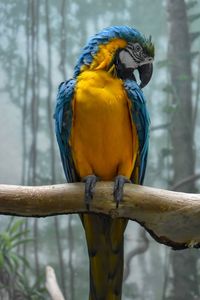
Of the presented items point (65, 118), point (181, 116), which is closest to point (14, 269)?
point (181, 116)

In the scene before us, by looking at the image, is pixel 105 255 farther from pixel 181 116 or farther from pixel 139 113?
pixel 181 116

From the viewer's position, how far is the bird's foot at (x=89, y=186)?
1.00 meters

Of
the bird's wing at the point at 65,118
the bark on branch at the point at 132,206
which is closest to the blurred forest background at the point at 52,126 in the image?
the bird's wing at the point at 65,118

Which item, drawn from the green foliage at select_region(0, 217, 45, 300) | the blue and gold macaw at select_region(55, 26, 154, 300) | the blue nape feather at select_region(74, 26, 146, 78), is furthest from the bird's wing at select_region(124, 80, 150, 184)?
the green foliage at select_region(0, 217, 45, 300)

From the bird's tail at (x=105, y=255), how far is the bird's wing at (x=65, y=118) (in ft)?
0.44

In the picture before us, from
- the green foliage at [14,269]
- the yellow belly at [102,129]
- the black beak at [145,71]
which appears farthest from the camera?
the green foliage at [14,269]

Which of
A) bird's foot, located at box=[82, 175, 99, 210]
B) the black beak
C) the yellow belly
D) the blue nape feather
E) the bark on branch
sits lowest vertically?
the bark on branch

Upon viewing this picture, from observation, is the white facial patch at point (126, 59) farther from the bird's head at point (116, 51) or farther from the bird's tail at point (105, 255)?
the bird's tail at point (105, 255)

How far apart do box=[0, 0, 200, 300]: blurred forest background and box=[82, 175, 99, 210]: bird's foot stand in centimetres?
130

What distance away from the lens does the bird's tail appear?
3.51 feet

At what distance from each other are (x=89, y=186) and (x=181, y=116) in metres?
1.63

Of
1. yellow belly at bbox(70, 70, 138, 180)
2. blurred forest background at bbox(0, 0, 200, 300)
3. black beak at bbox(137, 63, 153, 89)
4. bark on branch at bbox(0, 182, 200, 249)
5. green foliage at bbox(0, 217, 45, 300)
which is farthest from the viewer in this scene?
blurred forest background at bbox(0, 0, 200, 300)

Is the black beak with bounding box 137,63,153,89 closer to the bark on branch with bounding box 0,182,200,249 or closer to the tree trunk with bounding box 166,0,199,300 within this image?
the bark on branch with bounding box 0,182,200,249

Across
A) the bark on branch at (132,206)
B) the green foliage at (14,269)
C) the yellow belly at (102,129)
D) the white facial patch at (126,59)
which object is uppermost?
the white facial patch at (126,59)
